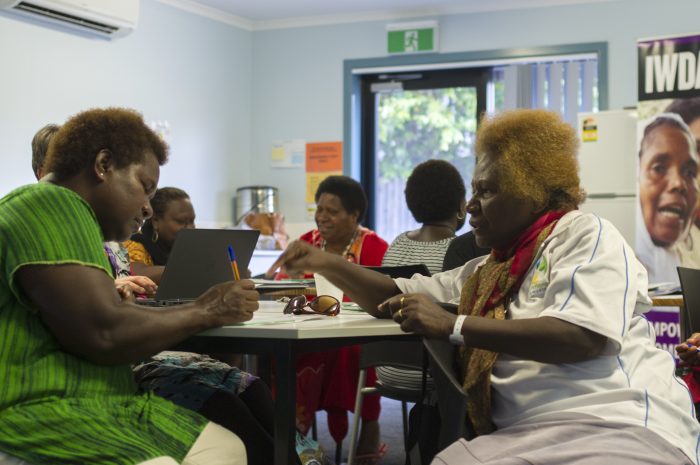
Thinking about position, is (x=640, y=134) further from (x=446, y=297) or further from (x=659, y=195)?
(x=446, y=297)

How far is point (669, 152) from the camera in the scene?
5.12m

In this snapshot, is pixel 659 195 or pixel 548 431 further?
pixel 659 195

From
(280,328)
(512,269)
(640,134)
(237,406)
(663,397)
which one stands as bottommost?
(237,406)

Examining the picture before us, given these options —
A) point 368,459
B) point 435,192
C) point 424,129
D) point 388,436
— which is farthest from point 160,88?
point 368,459

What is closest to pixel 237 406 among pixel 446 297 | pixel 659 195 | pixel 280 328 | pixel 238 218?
pixel 280 328

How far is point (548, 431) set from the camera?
1592mm

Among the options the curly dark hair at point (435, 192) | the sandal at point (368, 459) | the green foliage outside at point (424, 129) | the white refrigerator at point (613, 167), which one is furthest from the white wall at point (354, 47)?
the sandal at point (368, 459)

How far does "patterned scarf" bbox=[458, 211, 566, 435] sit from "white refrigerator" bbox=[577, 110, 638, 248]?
4034mm

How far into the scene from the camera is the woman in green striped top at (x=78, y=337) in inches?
58.9

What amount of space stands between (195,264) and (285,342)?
690mm

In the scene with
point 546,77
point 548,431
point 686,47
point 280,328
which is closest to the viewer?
point 548,431

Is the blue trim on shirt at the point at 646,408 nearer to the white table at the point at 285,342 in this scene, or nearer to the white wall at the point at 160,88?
the white table at the point at 285,342

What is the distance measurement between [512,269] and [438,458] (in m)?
0.44

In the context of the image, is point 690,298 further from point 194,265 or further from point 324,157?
point 324,157
